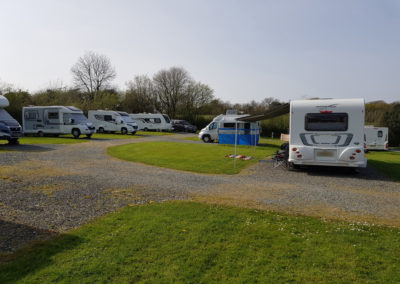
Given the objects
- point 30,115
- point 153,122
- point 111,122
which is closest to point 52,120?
point 30,115

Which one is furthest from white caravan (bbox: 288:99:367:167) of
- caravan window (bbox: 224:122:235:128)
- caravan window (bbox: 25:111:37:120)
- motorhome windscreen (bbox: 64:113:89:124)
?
caravan window (bbox: 25:111:37:120)

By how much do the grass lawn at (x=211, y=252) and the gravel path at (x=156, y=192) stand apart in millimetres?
667

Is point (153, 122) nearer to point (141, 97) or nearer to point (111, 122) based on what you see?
point (111, 122)

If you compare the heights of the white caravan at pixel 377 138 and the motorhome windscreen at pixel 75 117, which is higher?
the motorhome windscreen at pixel 75 117

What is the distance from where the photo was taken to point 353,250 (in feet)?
12.7

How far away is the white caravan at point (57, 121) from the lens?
77.6ft

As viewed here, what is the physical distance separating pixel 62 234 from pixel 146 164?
7.35 meters

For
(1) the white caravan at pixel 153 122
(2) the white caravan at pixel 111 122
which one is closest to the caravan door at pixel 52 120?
(2) the white caravan at pixel 111 122

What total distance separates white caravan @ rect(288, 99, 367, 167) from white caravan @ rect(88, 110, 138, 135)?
22421 millimetres

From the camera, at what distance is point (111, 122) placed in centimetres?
3034

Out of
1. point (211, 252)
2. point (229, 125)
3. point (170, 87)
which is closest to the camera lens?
point (211, 252)

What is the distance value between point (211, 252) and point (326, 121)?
7779 mm

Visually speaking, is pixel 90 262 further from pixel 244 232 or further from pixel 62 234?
pixel 244 232

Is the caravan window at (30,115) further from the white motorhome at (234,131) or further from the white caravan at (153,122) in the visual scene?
the white motorhome at (234,131)
